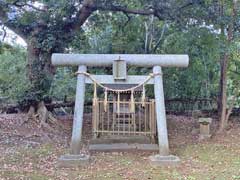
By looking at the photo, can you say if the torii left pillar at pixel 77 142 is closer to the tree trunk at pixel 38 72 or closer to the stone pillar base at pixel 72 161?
the stone pillar base at pixel 72 161

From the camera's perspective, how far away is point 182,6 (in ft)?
31.9

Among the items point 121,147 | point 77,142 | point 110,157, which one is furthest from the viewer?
point 121,147

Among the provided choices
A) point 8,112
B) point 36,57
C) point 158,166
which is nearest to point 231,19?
point 158,166

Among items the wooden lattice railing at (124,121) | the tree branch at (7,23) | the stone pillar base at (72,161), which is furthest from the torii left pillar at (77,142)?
the tree branch at (7,23)

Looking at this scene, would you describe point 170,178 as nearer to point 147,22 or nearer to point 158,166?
point 158,166

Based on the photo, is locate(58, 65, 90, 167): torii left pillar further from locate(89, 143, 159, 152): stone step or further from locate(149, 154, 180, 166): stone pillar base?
locate(149, 154, 180, 166): stone pillar base

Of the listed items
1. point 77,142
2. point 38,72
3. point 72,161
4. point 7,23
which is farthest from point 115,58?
point 7,23

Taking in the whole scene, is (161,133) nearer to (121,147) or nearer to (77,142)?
(121,147)

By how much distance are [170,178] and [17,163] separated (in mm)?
2745

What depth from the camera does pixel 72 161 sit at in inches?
259

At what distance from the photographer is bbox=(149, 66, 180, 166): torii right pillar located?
6.64 metres

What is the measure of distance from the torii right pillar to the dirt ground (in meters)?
0.18

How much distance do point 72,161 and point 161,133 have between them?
1723mm

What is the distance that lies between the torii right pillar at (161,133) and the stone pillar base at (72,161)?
47.2 inches
